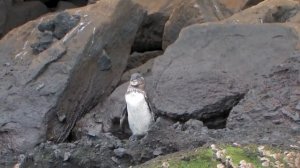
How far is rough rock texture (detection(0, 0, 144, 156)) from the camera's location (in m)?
10.3

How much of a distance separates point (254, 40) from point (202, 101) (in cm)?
98

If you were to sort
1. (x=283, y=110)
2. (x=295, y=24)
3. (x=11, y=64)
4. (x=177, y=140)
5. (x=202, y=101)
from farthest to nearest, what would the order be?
(x=11, y=64) → (x=295, y=24) → (x=202, y=101) → (x=283, y=110) → (x=177, y=140)

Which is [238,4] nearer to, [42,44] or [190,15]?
[190,15]

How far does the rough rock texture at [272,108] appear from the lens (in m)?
8.38

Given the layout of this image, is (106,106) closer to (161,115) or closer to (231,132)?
(161,115)

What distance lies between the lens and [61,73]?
10.5m

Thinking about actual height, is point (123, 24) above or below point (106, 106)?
above

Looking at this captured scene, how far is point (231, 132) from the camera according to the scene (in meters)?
8.23

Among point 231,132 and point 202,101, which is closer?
point 231,132

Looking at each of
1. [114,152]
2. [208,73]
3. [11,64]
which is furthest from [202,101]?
[11,64]

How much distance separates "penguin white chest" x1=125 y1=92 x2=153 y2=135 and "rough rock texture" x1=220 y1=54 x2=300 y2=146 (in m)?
1.18

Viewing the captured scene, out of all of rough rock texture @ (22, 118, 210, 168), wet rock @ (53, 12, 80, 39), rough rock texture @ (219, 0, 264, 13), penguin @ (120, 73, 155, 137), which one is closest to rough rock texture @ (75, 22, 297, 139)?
penguin @ (120, 73, 155, 137)

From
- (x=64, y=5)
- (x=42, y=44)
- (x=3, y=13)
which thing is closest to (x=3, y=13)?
(x=3, y=13)

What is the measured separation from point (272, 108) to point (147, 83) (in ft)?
6.75
